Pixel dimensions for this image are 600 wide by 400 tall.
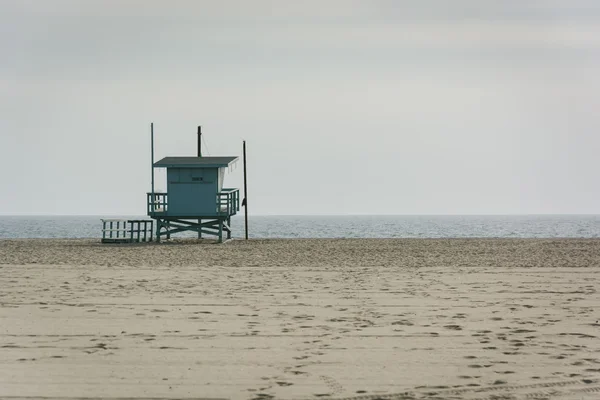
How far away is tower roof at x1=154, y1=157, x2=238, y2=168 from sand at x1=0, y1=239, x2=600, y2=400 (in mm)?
12629

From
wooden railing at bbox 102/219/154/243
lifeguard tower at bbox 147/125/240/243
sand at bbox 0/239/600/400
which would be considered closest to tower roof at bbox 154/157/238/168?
lifeguard tower at bbox 147/125/240/243

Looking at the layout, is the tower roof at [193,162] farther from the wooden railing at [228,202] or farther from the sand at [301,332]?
the sand at [301,332]

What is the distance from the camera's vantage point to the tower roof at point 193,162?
3522 centimetres

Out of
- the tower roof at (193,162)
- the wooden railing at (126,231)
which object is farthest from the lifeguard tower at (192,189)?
the wooden railing at (126,231)

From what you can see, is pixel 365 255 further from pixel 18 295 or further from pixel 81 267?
pixel 18 295

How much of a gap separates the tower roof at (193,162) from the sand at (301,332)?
1263 centimetres

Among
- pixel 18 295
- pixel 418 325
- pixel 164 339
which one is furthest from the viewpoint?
pixel 18 295

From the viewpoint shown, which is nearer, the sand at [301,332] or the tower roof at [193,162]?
the sand at [301,332]

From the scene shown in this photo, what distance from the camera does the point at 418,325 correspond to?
1265 cm

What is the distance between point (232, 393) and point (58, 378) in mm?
1805

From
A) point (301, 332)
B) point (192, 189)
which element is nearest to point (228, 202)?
point (192, 189)

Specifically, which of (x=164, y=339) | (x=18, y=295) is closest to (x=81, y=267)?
(x=18, y=295)

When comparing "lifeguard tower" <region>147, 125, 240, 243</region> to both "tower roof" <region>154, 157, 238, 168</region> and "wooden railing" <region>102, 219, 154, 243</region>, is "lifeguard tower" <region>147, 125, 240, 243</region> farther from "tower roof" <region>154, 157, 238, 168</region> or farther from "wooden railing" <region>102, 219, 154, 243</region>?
"wooden railing" <region>102, 219, 154, 243</region>

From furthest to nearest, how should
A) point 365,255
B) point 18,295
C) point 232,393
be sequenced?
point 365,255
point 18,295
point 232,393
